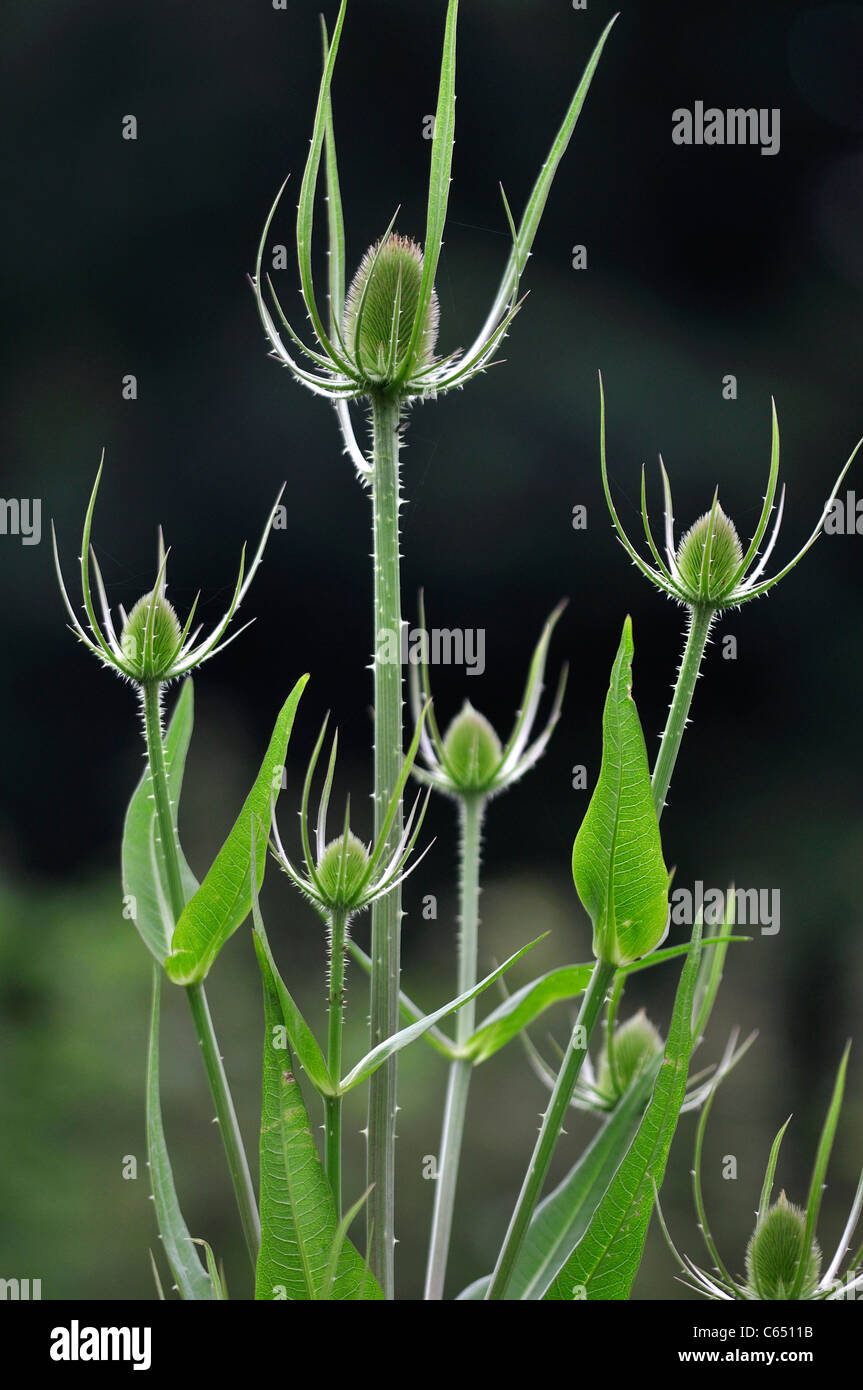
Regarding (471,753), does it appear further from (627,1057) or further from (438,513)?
(438,513)

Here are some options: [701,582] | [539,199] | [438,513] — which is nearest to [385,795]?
[701,582]

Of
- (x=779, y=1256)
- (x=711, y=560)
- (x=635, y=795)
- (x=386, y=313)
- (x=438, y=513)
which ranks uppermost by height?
(x=438, y=513)

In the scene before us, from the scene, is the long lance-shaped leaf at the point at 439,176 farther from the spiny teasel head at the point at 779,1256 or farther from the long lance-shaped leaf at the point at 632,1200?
the spiny teasel head at the point at 779,1256

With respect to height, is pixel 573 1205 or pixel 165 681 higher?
pixel 165 681

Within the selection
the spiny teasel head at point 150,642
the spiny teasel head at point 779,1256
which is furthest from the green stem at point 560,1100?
the spiny teasel head at point 150,642

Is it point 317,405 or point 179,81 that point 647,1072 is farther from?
point 179,81

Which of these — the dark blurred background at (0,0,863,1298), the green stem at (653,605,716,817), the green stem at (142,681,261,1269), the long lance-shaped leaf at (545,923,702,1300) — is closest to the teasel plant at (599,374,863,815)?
the green stem at (653,605,716,817)

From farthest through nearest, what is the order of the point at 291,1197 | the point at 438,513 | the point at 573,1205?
the point at 438,513, the point at 573,1205, the point at 291,1197
